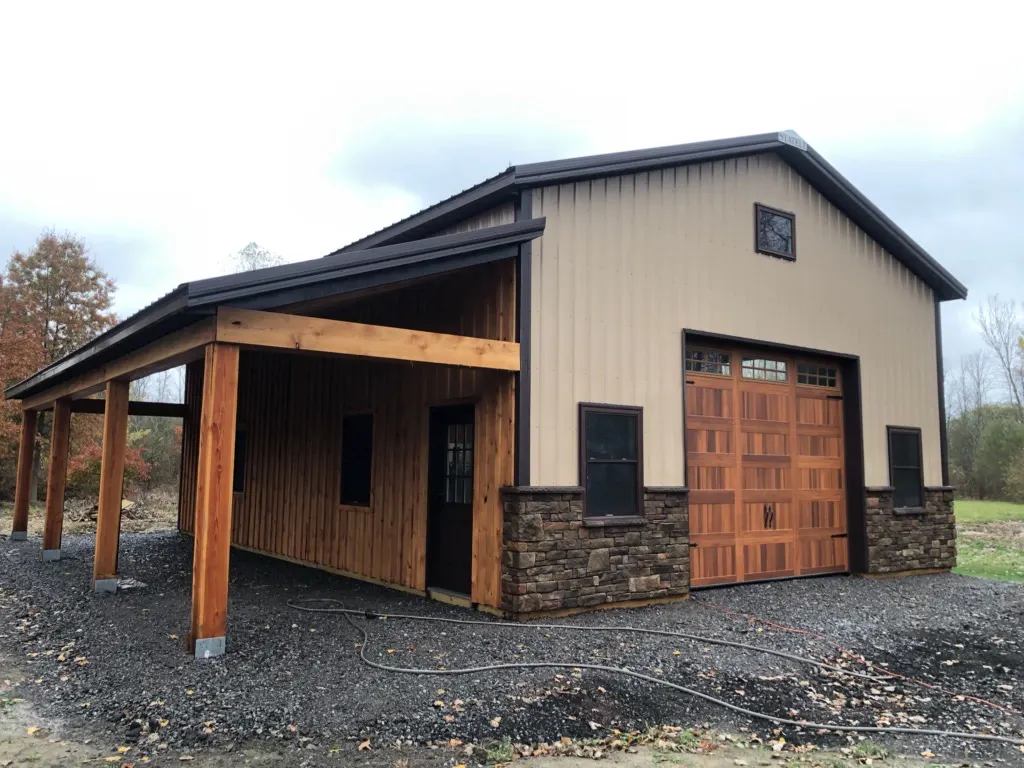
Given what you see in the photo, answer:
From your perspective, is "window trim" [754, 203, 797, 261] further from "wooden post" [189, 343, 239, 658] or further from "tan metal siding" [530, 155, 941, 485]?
"wooden post" [189, 343, 239, 658]

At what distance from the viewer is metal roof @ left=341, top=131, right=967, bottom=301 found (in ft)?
23.1

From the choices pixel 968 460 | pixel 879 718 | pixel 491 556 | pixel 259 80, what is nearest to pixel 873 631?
pixel 879 718

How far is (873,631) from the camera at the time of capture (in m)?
6.71

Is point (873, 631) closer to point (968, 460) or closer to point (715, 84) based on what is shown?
point (715, 84)

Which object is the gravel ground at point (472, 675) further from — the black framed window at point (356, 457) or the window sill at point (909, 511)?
the window sill at point (909, 511)

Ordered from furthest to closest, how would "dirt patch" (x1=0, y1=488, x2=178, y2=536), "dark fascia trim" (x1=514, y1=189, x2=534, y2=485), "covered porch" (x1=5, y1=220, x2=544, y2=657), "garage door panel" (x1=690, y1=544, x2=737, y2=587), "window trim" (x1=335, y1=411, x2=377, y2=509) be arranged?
"dirt patch" (x1=0, y1=488, x2=178, y2=536) < "window trim" (x1=335, y1=411, x2=377, y2=509) < "garage door panel" (x1=690, y1=544, x2=737, y2=587) < "dark fascia trim" (x1=514, y1=189, x2=534, y2=485) < "covered porch" (x1=5, y1=220, x2=544, y2=657)

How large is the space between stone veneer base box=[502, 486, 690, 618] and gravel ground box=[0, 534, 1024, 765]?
24cm

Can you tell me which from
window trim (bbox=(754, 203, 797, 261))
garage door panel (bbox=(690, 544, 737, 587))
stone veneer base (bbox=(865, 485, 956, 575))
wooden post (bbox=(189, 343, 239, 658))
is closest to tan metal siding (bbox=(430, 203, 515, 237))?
wooden post (bbox=(189, 343, 239, 658))

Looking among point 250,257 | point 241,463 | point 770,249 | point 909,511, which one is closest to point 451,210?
point 770,249

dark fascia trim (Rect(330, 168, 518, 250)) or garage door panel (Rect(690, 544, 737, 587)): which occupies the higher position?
dark fascia trim (Rect(330, 168, 518, 250))

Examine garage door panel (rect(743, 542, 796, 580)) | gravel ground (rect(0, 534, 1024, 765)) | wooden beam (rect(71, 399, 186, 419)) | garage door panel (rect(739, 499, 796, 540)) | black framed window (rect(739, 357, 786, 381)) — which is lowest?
gravel ground (rect(0, 534, 1024, 765))

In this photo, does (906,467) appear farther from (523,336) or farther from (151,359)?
(151,359)

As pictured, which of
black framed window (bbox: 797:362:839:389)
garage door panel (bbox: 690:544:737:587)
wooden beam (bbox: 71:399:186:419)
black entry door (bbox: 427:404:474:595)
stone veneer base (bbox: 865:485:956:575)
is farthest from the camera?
wooden beam (bbox: 71:399:186:419)

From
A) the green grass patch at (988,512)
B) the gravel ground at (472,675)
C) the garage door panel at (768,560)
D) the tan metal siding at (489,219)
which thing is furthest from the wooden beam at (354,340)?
the green grass patch at (988,512)
